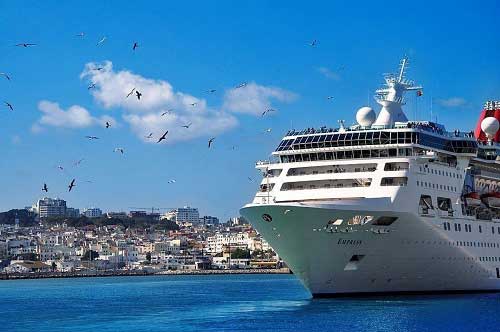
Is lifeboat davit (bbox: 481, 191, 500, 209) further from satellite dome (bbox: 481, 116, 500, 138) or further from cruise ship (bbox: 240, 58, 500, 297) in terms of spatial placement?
satellite dome (bbox: 481, 116, 500, 138)

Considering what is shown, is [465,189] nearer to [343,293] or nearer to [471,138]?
[471,138]

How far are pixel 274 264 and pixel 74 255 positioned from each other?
43518mm

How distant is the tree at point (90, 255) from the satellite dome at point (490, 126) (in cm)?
13711

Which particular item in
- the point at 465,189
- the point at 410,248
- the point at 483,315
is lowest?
the point at 483,315

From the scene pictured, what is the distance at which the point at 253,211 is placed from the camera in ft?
137

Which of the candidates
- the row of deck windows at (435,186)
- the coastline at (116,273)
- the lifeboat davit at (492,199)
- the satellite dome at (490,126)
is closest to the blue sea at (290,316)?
the lifeboat davit at (492,199)

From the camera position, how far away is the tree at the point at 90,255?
18468 cm

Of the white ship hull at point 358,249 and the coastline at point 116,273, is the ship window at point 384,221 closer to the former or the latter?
the white ship hull at point 358,249

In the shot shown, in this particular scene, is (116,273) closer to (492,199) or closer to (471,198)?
(492,199)

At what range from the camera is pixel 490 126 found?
52.9 metres

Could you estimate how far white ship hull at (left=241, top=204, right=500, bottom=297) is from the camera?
131 feet

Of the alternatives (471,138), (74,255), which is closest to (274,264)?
(74,255)

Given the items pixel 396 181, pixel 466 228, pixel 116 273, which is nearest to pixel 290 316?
pixel 396 181

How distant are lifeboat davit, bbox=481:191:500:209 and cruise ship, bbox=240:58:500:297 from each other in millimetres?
69
